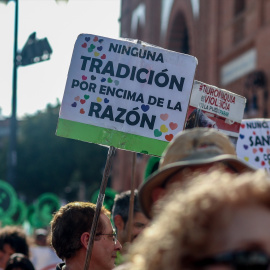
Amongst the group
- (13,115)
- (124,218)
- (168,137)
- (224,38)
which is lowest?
(124,218)

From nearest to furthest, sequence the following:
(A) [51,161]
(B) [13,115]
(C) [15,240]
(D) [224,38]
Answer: (C) [15,240] < (B) [13,115] < (D) [224,38] < (A) [51,161]

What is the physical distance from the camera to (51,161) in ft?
165

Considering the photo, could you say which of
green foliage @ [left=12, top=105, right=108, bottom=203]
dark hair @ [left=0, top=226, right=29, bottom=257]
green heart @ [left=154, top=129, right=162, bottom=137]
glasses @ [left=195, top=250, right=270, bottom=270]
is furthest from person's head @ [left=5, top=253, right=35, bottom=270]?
green foliage @ [left=12, top=105, right=108, bottom=203]

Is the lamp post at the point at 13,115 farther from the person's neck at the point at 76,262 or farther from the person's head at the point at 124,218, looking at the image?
the person's neck at the point at 76,262

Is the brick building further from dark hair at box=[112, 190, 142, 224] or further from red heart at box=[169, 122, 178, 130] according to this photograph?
red heart at box=[169, 122, 178, 130]

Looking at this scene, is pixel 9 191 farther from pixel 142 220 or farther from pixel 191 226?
pixel 191 226

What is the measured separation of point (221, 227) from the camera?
1.67 m

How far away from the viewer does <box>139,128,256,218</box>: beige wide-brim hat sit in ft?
8.27

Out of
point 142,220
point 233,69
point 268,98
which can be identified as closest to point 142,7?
point 233,69

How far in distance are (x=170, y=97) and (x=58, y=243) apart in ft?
3.16

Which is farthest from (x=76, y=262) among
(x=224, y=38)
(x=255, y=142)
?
(x=224, y=38)

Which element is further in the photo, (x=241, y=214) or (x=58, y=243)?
(x=58, y=243)

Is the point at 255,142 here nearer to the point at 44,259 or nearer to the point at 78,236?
the point at 78,236

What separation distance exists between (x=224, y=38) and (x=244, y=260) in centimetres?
2440
